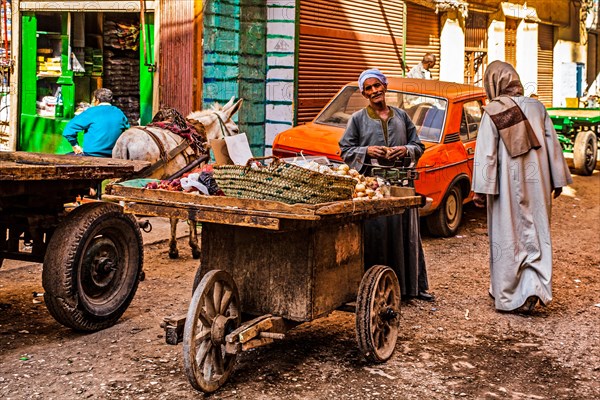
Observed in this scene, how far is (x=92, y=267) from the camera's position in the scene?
19.8 feet

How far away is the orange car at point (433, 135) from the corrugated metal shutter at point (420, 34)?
640cm

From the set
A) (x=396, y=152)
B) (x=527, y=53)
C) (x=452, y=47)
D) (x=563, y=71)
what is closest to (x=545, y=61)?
(x=563, y=71)

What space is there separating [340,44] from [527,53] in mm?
10250

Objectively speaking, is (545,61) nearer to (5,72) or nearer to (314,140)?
(314,140)

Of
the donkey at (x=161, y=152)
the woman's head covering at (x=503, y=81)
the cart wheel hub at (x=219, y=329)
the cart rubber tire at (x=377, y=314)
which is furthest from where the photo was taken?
the donkey at (x=161, y=152)

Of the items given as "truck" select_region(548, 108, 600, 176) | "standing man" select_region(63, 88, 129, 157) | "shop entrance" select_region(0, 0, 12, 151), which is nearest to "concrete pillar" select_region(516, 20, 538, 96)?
"truck" select_region(548, 108, 600, 176)

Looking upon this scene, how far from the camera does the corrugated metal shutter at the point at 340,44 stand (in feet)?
43.4

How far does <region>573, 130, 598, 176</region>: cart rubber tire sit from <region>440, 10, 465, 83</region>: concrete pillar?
3.21 meters

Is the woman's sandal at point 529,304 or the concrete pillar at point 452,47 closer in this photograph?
the woman's sandal at point 529,304

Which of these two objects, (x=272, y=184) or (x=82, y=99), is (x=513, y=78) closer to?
(x=272, y=184)

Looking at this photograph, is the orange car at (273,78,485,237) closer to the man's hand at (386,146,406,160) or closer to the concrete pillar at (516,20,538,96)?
the man's hand at (386,146,406,160)

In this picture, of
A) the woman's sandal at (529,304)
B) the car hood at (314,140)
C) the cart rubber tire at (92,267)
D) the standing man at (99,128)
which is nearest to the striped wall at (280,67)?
the car hood at (314,140)

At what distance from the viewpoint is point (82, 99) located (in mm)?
12133

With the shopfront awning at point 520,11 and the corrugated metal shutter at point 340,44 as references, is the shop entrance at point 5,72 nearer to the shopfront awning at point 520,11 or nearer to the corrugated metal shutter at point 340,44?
the corrugated metal shutter at point 340,44
